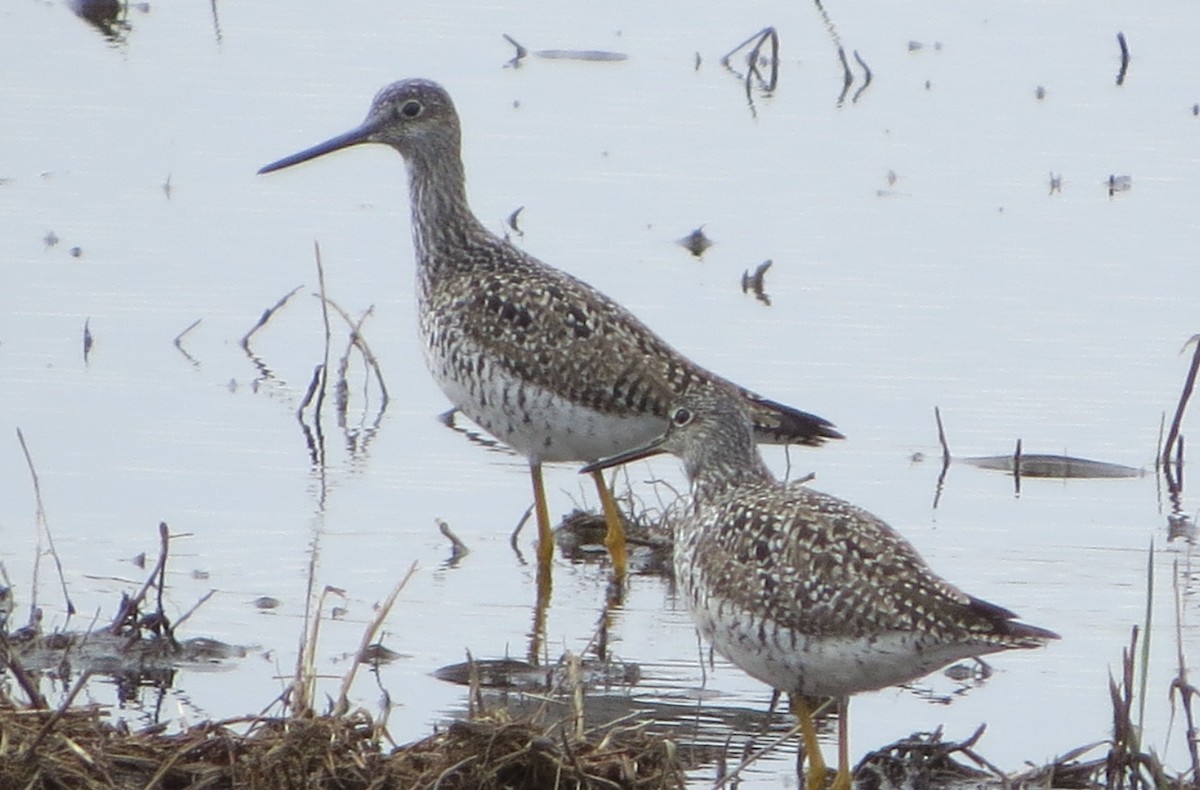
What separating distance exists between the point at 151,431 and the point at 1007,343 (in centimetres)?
416

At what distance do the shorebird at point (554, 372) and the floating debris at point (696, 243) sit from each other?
3.21 m

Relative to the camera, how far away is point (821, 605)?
734 cm

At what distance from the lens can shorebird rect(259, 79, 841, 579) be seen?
32.7 feet

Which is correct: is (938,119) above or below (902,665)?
above

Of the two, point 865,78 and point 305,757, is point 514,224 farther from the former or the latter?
point 305,757

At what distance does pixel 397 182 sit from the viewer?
15.2 metres

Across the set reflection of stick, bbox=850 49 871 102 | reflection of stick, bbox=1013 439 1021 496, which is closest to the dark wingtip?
reflection of stick, bbox=1013 439 1021 496

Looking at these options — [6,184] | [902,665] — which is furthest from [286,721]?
[6,184]

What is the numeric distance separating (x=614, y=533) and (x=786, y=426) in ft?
2.49

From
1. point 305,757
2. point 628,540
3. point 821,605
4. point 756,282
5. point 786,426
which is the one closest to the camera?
point 305,757

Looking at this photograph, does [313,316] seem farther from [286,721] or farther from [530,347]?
[286,721]

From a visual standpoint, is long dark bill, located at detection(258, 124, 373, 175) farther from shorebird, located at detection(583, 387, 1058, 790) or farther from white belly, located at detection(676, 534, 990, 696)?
white belly, located at detection(676, 534, 990, 696)

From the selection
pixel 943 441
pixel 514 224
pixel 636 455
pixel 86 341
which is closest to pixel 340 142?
pixel 86 341

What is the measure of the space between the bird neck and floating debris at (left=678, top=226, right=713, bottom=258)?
262 centimetres
